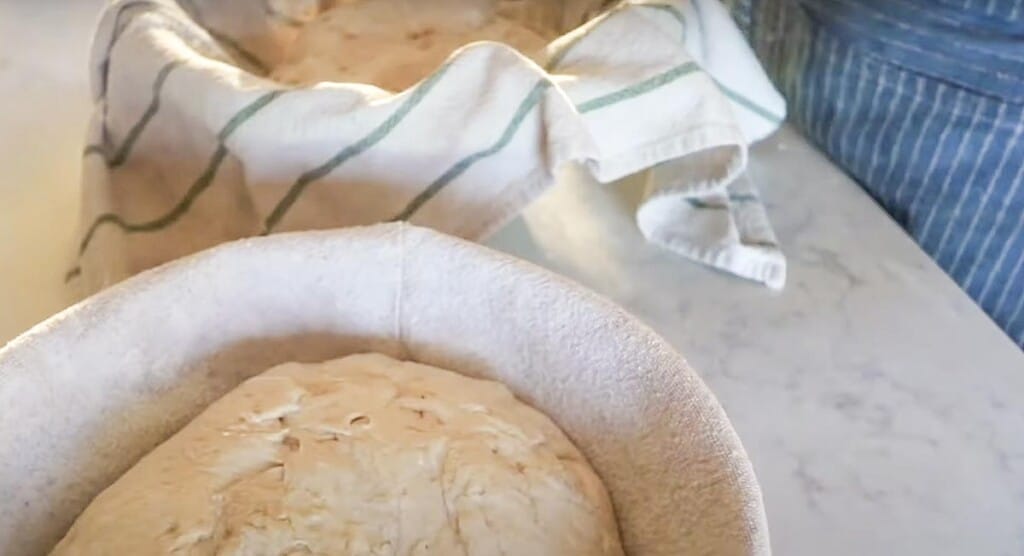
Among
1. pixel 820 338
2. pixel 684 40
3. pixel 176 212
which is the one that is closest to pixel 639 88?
pixel 684 40

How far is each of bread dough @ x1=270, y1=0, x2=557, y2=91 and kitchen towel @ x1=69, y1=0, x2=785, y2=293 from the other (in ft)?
0.26

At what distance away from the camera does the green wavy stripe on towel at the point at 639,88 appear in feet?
2.10

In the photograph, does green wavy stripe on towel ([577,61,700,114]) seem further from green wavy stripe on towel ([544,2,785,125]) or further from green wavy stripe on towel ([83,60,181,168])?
green wavy stripe on towel ([83,60,181,168])

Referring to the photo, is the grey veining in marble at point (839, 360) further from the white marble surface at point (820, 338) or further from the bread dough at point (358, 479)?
the bread dough at point (358, 479)

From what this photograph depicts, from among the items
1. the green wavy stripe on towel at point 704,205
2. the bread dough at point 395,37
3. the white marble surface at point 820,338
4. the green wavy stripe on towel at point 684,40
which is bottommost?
the white marble surface at point 820,338

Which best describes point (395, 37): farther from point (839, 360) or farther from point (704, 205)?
point (839, 360)

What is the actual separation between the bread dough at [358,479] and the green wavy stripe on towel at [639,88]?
7.2 inches

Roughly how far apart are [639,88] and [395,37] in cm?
23

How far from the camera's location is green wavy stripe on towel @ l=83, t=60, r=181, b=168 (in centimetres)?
66

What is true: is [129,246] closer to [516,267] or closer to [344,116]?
[344,116]

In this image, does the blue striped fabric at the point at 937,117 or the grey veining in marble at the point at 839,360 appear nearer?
the grey veining in marble at the point at 839,360

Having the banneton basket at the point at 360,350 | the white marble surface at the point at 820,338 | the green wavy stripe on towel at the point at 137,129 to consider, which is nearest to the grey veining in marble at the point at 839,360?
the white marble surface at the point at 820,338

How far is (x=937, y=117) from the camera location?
72 cm

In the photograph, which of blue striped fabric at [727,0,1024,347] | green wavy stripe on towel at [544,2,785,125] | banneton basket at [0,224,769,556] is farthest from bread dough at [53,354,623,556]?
blue striped fabric at [727,0,1024,347]
